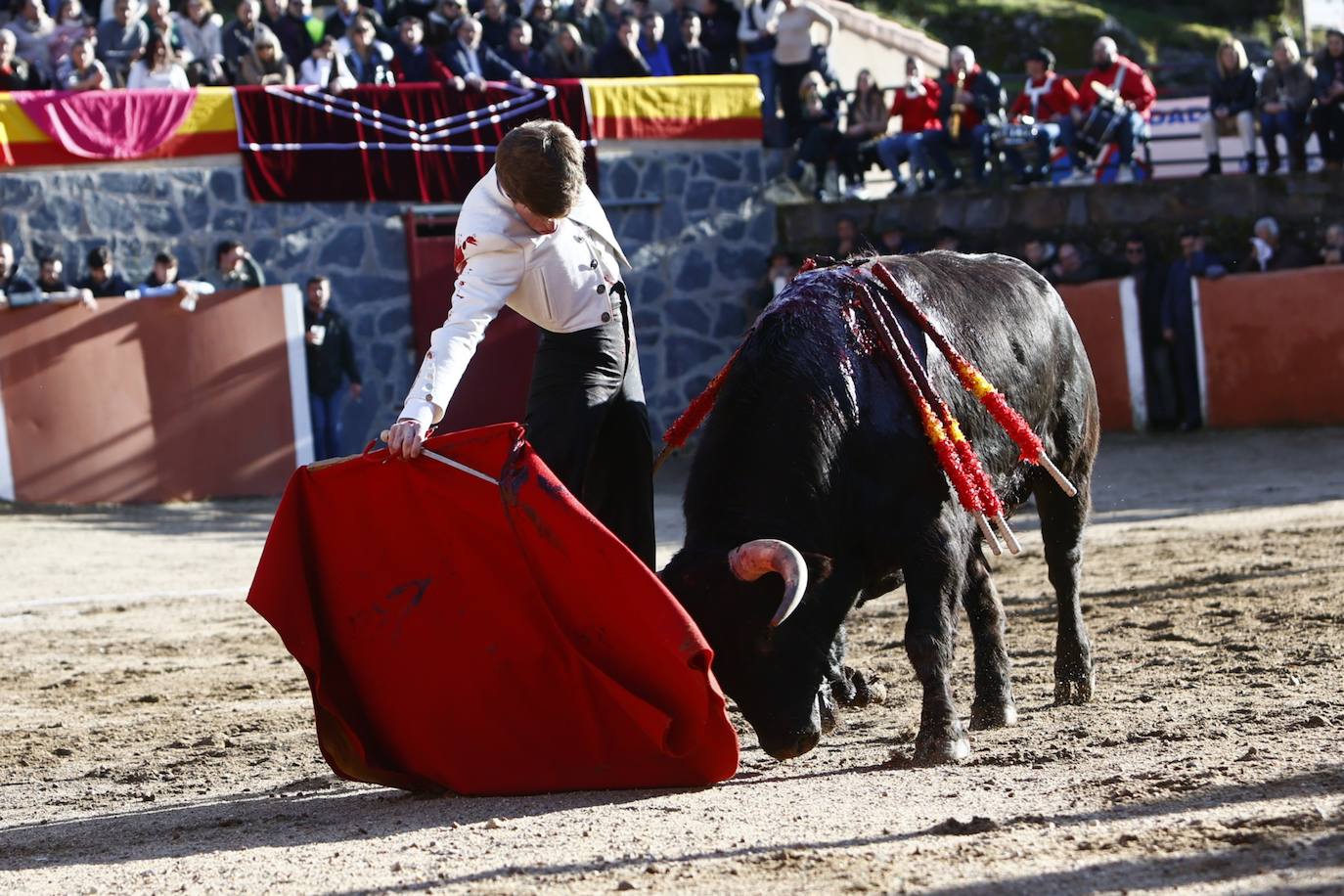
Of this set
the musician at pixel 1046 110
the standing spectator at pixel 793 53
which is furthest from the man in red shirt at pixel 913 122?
the standing spectator at pixel 793 53

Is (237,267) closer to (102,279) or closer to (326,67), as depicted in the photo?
(102,279)

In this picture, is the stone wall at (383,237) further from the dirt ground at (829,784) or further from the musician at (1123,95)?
the dirt ground at (829,784)

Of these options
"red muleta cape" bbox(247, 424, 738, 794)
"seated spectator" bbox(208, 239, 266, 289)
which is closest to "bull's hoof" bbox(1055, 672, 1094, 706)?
"red muleta cape" bbox(247, 424, 738, 794)

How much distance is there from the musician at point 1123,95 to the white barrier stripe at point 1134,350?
45.9 inches

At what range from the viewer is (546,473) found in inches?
178

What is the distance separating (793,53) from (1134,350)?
Answer: 371 centimetres

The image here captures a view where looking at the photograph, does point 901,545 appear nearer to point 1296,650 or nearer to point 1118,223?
point 1296,650

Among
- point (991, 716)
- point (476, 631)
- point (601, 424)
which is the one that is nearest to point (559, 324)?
point (601, 424)

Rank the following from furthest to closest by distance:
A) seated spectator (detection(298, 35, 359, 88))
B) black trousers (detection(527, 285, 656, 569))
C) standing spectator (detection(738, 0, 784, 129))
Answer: standing spectator (detection(738, 0, 784, 129))
seated spectator (detection(298, 35, 359, 88))
black trousers (detection(527, 285, 656, 569))

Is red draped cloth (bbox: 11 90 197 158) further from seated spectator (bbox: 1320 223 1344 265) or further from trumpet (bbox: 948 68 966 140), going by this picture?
seated spectator (bbox: 1320 223 1344 265)

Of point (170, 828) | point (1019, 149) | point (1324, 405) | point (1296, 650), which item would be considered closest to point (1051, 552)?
point (1296, 650)

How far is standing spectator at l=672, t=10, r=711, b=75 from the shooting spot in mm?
15141

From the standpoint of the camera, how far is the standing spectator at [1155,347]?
45.1 feet

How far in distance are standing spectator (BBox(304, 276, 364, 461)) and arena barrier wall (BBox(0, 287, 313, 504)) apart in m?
0.08
